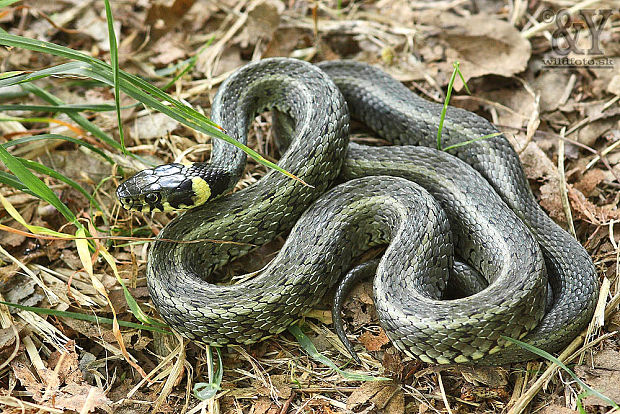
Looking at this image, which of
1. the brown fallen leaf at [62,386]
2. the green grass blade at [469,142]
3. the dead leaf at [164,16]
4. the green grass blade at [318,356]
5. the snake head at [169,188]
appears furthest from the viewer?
the dead leaf at [164,16]

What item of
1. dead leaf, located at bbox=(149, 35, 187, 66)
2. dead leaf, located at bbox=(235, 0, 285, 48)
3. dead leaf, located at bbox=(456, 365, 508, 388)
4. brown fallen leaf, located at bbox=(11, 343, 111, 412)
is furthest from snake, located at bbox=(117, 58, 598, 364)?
dead leaf, located at bbox=(149, 35, 187, 66)

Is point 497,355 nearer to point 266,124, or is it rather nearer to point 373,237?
point 373,237

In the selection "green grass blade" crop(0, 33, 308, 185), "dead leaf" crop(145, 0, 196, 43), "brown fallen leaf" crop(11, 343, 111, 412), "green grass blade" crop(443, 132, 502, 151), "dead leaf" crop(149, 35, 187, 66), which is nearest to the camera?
"green grass blade" crop(0, 33, 308, 185)

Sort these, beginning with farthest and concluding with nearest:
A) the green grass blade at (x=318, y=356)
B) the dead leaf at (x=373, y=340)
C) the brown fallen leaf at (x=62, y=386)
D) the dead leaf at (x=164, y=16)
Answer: the dead leaf at (x=164, y=16) → the dead leaf at (x=373, y=340) → the green grass blade at (x=318, y=356) → the brown fallen leaf at (x=62, y=386)

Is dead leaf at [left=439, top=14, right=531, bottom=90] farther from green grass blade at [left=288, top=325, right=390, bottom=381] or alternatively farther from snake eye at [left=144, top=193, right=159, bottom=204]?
snake eye at [left=144, top=193, right=159, bottom=204]

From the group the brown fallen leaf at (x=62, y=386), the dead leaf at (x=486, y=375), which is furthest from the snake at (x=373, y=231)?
the brown fallen leaf at (x=62, y=386)

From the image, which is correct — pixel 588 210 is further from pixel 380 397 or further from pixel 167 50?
pixel 167 50

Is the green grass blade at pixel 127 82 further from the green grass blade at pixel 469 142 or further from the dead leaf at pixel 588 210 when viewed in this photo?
the dead leaf at pixel 588 210
